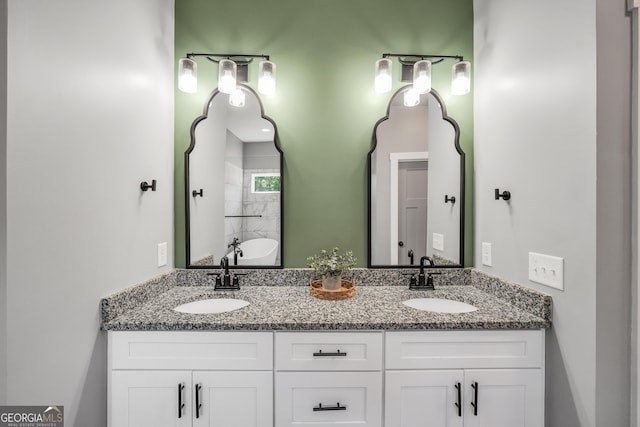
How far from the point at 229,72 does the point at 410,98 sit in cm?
107

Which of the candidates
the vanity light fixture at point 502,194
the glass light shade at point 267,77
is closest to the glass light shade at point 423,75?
the vanity light fixture at point 502,194

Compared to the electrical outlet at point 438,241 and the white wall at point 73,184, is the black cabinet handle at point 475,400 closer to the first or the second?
the electrical outlet at point 438,241

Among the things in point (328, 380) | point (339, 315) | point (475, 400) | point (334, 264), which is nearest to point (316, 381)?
point (328, 380)

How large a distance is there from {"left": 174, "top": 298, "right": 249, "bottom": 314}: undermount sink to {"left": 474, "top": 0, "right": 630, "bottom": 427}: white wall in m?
1.40

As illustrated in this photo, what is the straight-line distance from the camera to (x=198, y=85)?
1.74 meters

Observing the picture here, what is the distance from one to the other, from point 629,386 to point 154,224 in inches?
83.1

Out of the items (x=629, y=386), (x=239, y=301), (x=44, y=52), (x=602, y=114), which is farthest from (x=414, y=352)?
(x=44, y=52)

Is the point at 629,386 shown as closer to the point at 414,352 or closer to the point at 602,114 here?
the point at 414,352

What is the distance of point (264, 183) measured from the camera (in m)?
1.72

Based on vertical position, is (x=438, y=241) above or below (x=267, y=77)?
below

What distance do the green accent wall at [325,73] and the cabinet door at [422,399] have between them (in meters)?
0.70

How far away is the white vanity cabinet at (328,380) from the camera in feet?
3.83

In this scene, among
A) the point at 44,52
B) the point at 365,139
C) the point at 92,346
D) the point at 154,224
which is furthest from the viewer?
the point at 365,139

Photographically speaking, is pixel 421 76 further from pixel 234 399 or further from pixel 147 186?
pixel 234 399
